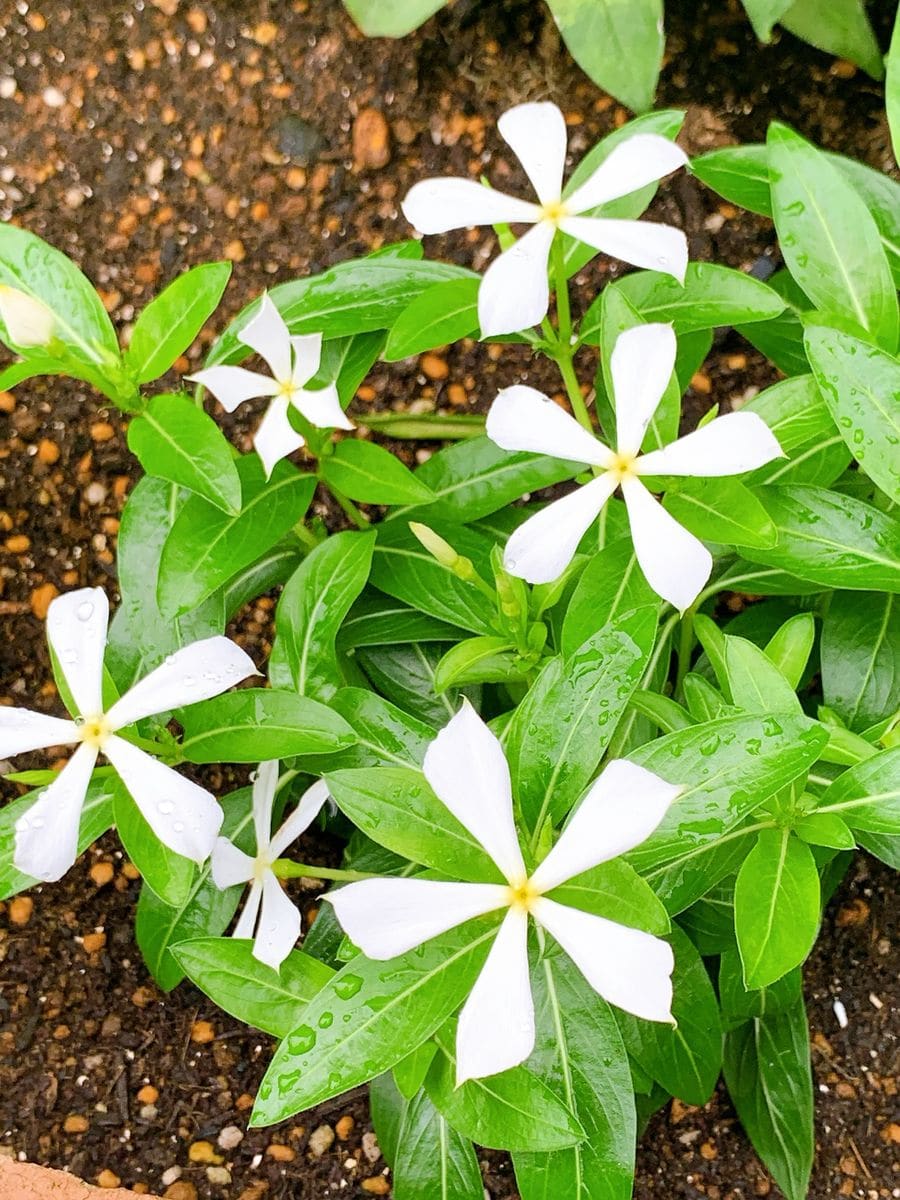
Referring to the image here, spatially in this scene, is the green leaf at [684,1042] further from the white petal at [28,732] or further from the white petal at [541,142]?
the white petal at [541,142]

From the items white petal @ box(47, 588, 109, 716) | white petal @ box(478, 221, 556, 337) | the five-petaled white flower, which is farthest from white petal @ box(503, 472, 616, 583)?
white petal @ box(47, 588, 109, 716)

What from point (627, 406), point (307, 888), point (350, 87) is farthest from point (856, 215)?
point (307, 888)

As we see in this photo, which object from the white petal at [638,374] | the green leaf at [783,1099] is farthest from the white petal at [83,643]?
the green leaf at [783,1099]

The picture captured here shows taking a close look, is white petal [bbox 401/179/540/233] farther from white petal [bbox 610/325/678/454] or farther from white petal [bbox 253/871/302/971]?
white petal [bbox 253/871/302/971]

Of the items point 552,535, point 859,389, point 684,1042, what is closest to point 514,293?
point 552,535

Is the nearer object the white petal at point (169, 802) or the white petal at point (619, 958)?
the white petal at point (619, 958)

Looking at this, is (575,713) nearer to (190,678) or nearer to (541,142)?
(190,678)
